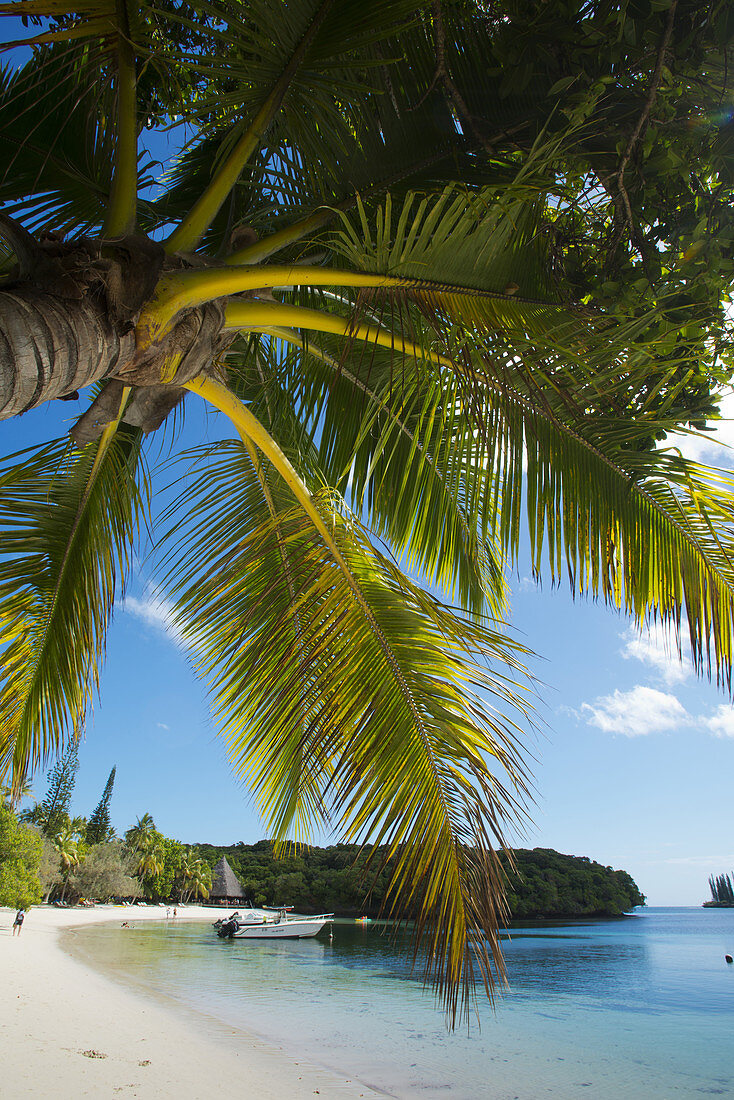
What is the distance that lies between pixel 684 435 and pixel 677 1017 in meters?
33.4

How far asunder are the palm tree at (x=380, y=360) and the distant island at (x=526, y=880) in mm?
41891

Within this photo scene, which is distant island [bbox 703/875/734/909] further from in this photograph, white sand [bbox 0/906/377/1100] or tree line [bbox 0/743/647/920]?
white sand [bbox 0/906/377/1100]

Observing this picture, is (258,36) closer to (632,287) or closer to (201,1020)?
(632,287)

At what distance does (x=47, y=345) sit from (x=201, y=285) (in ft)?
2.25

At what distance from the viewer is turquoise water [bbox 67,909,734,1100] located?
49.1 ft

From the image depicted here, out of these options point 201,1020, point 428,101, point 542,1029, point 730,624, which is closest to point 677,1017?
point 542,1029

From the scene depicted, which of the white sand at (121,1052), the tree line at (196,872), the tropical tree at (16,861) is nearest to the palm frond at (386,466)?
the white sand at (121,1052)

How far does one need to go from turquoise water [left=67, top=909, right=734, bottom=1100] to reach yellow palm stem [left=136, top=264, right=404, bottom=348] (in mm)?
4370

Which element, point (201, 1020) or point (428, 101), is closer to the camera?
point (428, 101)

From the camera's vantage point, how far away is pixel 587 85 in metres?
2.27

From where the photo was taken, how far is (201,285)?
2391mm

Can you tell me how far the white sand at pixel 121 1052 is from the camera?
9164 millimetres

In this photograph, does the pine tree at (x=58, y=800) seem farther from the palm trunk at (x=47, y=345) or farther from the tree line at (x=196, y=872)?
the palm trunk at (x=47, y=345)

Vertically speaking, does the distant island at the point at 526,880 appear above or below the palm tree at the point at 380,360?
below
